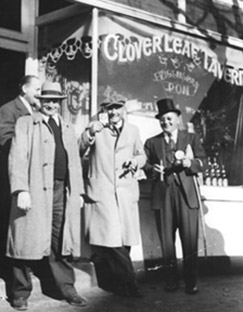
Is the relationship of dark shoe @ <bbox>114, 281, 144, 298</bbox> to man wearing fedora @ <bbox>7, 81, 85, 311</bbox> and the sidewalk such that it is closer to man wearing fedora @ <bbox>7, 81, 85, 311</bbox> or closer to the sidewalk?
the sidewalk

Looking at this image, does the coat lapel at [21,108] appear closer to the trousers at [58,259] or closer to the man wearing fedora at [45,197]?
the man wearing fedora at [45,197]

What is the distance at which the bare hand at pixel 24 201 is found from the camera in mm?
5480

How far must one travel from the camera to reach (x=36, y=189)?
5.67 meters

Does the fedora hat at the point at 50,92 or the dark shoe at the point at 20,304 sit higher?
the fedora hat at the point at 50,92

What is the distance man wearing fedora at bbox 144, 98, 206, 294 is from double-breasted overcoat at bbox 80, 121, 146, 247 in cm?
41

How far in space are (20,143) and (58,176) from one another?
49cm

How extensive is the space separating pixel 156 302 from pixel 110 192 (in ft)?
3.88

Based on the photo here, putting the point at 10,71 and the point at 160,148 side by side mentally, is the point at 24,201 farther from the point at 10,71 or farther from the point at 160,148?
the point at 10,71

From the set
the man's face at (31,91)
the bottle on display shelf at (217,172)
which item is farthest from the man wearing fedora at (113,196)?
the bottle on display shelf at (217,172)

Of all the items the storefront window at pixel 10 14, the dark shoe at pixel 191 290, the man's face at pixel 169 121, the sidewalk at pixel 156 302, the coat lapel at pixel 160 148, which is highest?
the storefront window at pixel 10 14

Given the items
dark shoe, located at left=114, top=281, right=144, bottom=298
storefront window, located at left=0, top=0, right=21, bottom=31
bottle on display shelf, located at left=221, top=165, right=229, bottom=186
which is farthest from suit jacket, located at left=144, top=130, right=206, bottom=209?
storefront window, located at left=0, top=0, right=21, bottom=31

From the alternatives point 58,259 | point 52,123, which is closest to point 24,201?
point 58,259

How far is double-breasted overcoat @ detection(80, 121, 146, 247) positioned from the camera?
6.30 meters

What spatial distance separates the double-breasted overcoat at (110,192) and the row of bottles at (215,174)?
246 centimetres
